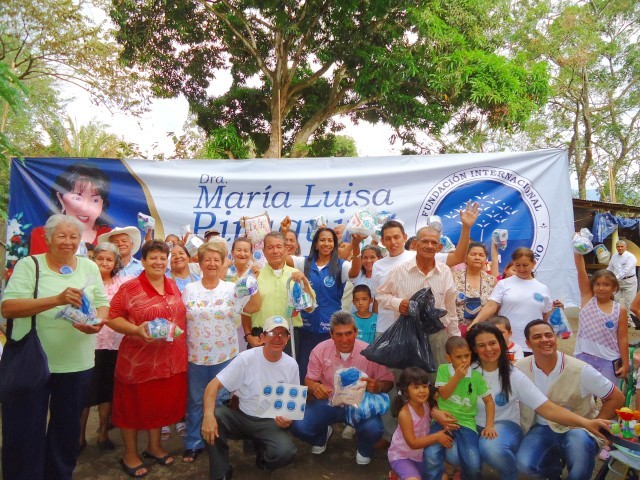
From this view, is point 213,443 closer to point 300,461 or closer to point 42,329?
point 300,461

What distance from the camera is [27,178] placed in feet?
17.6

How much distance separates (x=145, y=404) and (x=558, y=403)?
2.59 metres

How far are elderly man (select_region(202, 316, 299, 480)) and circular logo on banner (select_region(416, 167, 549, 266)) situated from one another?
116 inches

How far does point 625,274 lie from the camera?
8172 millimetres

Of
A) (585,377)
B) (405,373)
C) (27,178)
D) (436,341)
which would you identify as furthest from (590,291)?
(27,178)

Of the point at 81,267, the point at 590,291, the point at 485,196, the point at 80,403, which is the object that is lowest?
the point at 80,403

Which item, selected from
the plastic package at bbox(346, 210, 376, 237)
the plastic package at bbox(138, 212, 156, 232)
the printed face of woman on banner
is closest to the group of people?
the plastic package at bbox(346, 210, 376, 237)

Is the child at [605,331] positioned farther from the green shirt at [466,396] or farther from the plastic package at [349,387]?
the plastic package at [349,387]

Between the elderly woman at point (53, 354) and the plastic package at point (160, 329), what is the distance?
28cm

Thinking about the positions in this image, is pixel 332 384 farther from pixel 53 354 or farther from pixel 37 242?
pixel 37 242

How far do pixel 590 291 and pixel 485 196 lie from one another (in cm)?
190

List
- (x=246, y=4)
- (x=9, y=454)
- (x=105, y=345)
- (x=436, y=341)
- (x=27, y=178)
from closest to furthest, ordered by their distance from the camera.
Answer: (x=9, y=454) → (x=436, y=341) → (x=105, y=345) → (x=27, y=178) → (x=246, y=4)

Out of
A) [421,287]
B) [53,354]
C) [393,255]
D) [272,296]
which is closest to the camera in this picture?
[53,354]

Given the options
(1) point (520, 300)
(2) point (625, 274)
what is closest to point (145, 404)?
(1) point (520, 300)
